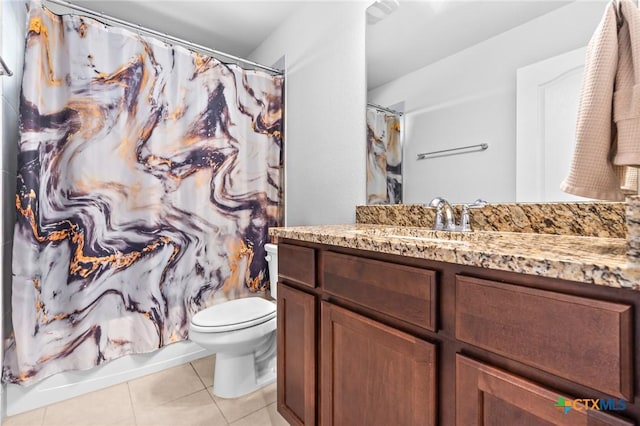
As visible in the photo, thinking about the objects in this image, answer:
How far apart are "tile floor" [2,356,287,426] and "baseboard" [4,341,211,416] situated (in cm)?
3

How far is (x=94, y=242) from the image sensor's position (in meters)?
1.64

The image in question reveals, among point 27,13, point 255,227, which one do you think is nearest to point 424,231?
point 255,227

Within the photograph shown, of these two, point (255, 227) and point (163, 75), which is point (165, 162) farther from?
point (255, 227)

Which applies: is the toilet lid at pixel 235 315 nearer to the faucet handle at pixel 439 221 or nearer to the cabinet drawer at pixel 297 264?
the cabinet drawer at pixel 297 264

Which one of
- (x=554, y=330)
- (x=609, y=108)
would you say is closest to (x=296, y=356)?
(x=554, y=330)

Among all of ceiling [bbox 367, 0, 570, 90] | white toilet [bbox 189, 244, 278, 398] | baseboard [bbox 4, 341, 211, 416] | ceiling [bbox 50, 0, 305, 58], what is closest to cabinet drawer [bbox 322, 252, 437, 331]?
white toilet [bbox 189, 244, 278, 398]

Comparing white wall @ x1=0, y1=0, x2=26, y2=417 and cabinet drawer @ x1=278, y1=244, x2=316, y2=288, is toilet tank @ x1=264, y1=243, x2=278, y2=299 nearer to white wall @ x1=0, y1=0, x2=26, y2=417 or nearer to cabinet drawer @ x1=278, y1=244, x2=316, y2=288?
cabinet drawer @ x1=278, y1=244, x2=316, y2=288

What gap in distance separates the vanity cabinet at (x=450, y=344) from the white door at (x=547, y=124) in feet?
1.91

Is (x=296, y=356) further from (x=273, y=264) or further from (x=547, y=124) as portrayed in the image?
(x=547, y=124)

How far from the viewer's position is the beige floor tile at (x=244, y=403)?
1.48 metres

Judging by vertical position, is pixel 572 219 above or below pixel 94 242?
above

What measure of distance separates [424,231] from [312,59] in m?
1.35

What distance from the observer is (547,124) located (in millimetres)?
993

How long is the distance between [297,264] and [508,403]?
0.74 m
